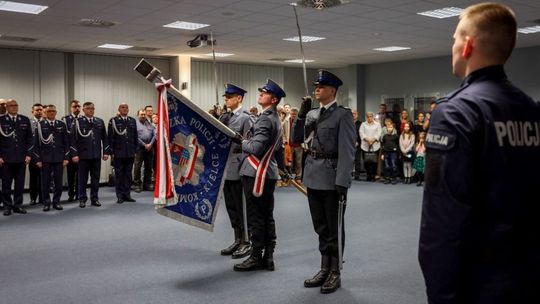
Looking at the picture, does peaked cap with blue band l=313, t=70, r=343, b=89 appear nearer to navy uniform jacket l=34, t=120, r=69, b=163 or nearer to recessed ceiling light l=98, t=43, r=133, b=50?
navy uniform jacket l=34, t=120, r=69, b=163

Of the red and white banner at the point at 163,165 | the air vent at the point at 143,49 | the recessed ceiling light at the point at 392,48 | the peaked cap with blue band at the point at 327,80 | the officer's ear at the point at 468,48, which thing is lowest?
the red and white banner at the point at 163,165

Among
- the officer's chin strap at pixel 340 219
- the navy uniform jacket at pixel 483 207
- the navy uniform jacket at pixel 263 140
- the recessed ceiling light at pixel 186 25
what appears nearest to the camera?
the navy uniform jacket at pixel 483 207

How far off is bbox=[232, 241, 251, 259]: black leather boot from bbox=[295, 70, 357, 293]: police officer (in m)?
0.98

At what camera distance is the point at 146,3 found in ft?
21.7

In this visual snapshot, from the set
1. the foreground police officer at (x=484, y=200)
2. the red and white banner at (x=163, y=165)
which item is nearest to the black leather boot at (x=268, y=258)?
the red and white banner at (x=163, y=165)

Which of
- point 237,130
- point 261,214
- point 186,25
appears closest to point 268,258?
point 261,214

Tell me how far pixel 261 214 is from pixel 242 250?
66 cm

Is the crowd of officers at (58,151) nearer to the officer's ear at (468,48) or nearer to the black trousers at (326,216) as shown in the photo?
the black trousers at (326,216)

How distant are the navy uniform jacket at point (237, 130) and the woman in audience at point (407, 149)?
660 centimetres

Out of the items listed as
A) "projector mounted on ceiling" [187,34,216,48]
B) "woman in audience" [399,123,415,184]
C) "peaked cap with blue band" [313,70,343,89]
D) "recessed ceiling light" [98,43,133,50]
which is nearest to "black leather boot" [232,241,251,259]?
"peaked cap with blue band" [313,70,343,89]

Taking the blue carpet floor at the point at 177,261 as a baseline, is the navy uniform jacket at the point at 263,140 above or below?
above

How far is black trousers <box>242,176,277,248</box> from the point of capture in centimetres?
421

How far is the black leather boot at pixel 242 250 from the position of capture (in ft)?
15.3

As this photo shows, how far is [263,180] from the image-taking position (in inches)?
163
